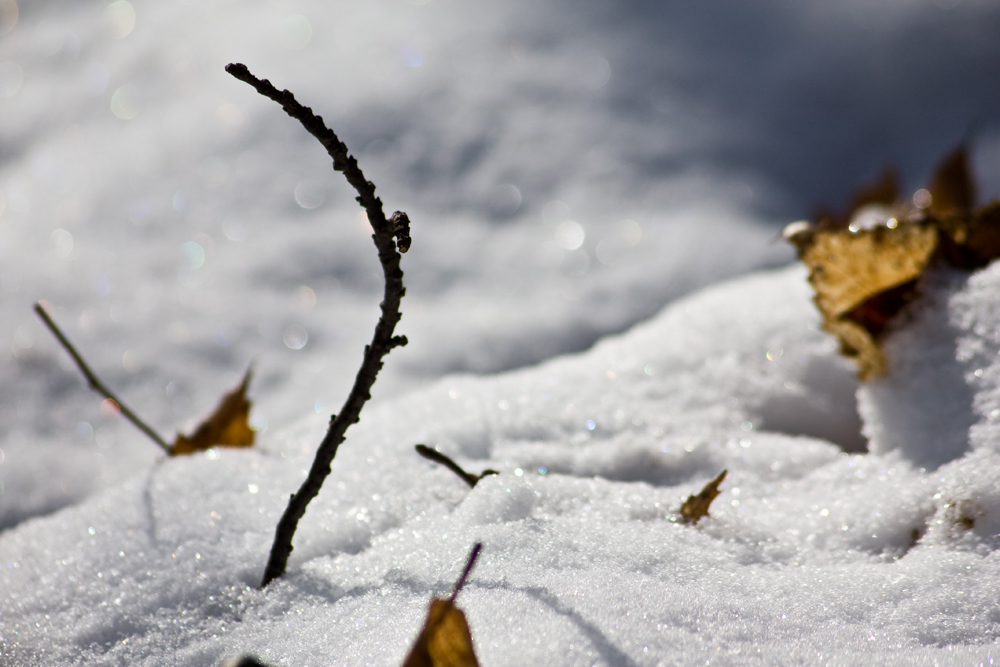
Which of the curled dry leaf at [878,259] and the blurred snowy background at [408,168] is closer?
the curled dry leaf at [878,259]

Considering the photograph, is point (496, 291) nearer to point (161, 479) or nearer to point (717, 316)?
point (717, 316)

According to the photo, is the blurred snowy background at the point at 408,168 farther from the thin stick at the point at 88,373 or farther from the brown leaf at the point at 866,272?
the brown leaf at the point at 866,272

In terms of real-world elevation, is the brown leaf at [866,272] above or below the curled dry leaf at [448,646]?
above

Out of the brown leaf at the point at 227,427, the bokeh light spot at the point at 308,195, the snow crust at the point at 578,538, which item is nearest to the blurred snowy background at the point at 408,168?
the bokeh light spot at the point at 308,195

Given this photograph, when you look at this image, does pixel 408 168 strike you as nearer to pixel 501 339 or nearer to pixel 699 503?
pixel 501 339

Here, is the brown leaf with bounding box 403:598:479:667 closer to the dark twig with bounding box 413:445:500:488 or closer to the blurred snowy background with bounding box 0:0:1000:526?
the dark twig with bounding box 413:445:500:488

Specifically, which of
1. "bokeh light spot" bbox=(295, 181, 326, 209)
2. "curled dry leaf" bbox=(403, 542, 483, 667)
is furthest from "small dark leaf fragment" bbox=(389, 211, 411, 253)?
"bokeh light spot" bbox=(295, 181, 326, 209)

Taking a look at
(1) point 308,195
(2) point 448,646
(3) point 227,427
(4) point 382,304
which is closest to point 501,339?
(3) point 227,427
